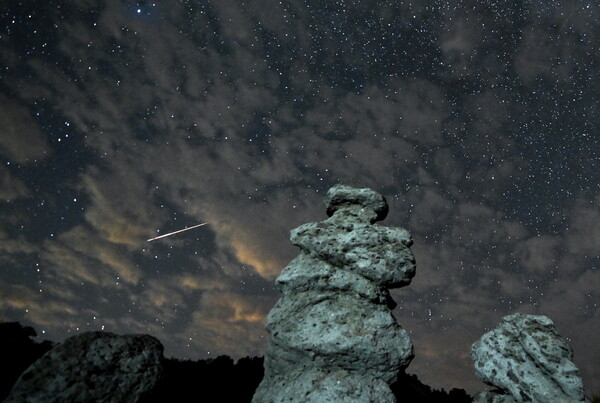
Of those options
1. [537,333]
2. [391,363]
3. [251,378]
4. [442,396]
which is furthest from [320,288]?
[442,396]

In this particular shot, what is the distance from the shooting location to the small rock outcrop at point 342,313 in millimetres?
9125

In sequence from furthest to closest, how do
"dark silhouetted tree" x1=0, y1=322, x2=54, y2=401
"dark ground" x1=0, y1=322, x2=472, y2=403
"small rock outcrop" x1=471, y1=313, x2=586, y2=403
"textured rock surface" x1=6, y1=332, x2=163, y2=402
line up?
"dark ground" x1=0, y1=322, x2=472, y2=403, "dark silhouetted tree" x1=0, y1=322, x2=54, y2=401, "small rock outcrop" x1=471, y1=313, x2=586, y2=403, "textured rock surface" x1=6, y1=332, x2=163, y2=402

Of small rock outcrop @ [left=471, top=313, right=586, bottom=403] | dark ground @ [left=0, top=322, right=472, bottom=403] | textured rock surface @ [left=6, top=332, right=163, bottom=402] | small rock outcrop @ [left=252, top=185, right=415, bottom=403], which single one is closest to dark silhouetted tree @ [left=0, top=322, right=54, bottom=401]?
dark ground @ [left=0, top=322, right=472, bottom=403]

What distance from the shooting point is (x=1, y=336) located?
17641mm

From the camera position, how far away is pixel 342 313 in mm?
10219

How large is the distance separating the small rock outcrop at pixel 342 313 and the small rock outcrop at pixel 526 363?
8.41ft

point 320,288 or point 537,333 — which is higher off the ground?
point 320,288

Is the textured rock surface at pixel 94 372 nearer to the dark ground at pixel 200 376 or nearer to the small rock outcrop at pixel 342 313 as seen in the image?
the small rock outcrop at pixel 342 313

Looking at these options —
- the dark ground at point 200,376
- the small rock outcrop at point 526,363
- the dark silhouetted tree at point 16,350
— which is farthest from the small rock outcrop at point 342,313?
the dark silhouetted tree at point 16,350

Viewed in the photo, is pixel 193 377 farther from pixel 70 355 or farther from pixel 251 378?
pixel 70 355

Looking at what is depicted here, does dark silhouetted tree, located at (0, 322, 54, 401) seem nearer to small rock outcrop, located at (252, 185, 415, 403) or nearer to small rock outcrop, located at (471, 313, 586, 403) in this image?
small rock outcrop, located at (252, 185, 415, 403)

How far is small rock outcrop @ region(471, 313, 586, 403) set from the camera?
9109 millimetres

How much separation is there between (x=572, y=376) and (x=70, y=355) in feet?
39.2

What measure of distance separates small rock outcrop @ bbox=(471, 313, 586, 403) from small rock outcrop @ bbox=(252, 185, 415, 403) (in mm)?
2563
